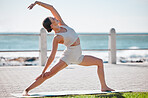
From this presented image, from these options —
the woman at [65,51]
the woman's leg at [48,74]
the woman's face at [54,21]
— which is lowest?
the woman's leg at [48,74]

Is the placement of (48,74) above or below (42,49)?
below

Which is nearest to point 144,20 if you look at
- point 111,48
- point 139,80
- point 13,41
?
point 13,41

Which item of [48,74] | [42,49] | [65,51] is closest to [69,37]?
[65,51]

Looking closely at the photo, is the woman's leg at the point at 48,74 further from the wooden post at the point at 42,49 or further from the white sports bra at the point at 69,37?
the wooden post at the point at 42,49

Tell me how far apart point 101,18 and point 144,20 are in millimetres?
9036

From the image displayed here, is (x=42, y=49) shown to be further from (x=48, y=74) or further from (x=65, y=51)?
(x=48, y=74)

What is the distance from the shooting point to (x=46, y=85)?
7.70m

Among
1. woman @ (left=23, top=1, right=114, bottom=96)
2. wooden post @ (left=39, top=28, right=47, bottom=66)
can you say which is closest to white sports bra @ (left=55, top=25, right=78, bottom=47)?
woman @ (left=23, top=1, right=114, bottom=96)

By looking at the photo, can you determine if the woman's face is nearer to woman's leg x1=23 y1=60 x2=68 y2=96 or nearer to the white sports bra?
the white sports bra

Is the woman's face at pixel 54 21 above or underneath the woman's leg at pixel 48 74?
above

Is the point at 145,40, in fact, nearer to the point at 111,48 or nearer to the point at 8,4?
the point at 8,4

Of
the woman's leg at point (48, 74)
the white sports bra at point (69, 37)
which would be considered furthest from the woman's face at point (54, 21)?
the woman's leg at point (48, 74)

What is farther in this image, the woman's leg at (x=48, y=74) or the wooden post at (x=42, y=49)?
the wooden post at (x=42, y=49)

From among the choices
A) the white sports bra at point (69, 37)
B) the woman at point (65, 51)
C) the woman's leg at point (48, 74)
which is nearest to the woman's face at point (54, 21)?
the woman at point (65, 51)
